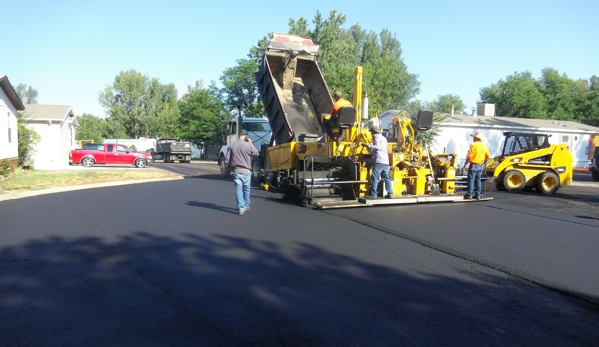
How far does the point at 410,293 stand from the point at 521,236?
11.8 feet

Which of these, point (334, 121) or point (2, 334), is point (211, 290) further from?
point (334, 121)

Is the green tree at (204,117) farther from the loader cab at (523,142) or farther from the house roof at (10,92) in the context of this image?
the loader cab at (523,142)

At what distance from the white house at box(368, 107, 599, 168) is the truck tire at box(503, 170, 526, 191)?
43.8ft

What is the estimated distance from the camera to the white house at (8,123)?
1945 centimetres

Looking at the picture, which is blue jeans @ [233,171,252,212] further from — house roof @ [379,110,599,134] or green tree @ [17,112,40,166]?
house roof @ [379,110,599,134]

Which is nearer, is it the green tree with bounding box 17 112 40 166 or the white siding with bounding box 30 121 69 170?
the green tree with bounding box 17 112 40 166

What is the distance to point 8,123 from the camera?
67.8ft

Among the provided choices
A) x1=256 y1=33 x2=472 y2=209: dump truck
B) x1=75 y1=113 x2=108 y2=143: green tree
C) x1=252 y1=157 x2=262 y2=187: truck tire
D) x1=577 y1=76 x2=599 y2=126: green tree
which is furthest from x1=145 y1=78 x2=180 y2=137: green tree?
x1=256 y1=33 x2=472 y2=209: dump truck

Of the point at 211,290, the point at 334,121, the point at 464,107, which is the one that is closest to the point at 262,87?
the point at 334,121

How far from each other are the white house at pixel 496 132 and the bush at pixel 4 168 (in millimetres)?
20350

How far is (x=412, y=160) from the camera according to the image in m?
10.9

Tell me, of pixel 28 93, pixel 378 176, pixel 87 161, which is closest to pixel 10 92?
pixel 87 161

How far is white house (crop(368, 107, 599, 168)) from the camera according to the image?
97.3ft

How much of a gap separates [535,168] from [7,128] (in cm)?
2076
